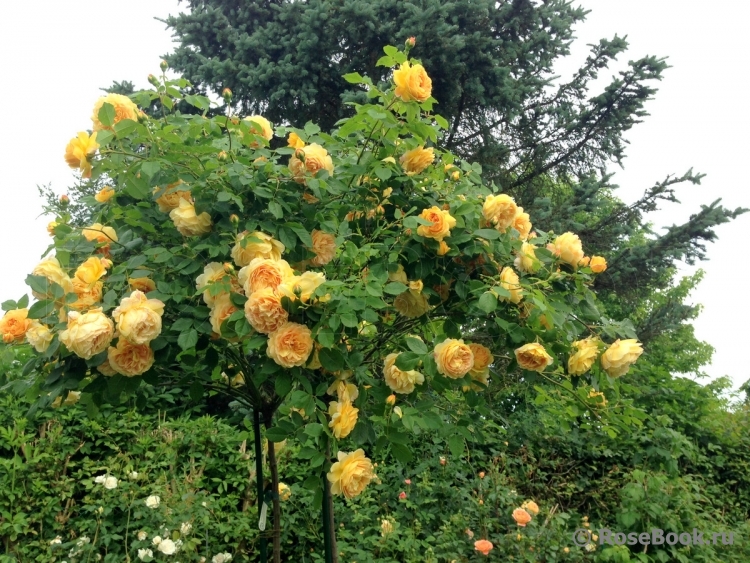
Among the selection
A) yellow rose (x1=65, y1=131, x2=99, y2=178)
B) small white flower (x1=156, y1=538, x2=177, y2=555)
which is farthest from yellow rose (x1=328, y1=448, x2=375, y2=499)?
small white flower (x1=156, y1=538, x2=177, y2=555)

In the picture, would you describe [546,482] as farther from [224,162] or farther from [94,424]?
[224,162]

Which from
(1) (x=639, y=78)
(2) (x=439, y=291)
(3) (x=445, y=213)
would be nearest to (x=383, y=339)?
(2) (x=439, y=291)

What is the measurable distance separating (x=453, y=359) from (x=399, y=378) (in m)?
0.19

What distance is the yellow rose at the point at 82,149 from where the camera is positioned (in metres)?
1.50

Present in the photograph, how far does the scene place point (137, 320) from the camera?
1.26 meters

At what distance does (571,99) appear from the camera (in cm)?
726

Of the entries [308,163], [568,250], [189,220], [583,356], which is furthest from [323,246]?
[583,356]

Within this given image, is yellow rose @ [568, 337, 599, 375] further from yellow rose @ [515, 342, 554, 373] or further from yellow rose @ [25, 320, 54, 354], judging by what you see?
yellow rose @ [25, 320, 54, 354]

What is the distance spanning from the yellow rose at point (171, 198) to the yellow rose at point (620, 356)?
4.09 feet

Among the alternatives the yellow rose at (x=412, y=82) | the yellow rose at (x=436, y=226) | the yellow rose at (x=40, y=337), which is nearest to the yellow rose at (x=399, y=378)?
the yellow rose at (x=436, y=226)

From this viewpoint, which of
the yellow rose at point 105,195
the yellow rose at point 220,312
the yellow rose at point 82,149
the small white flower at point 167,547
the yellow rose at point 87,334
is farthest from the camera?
the small white flower at point 167,547

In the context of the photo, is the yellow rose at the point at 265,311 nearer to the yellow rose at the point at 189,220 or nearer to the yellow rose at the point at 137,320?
the yellow rose at the point at 137,320

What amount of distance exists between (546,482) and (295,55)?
4.96 m

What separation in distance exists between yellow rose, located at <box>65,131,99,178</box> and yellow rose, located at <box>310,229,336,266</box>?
24.1 inches
